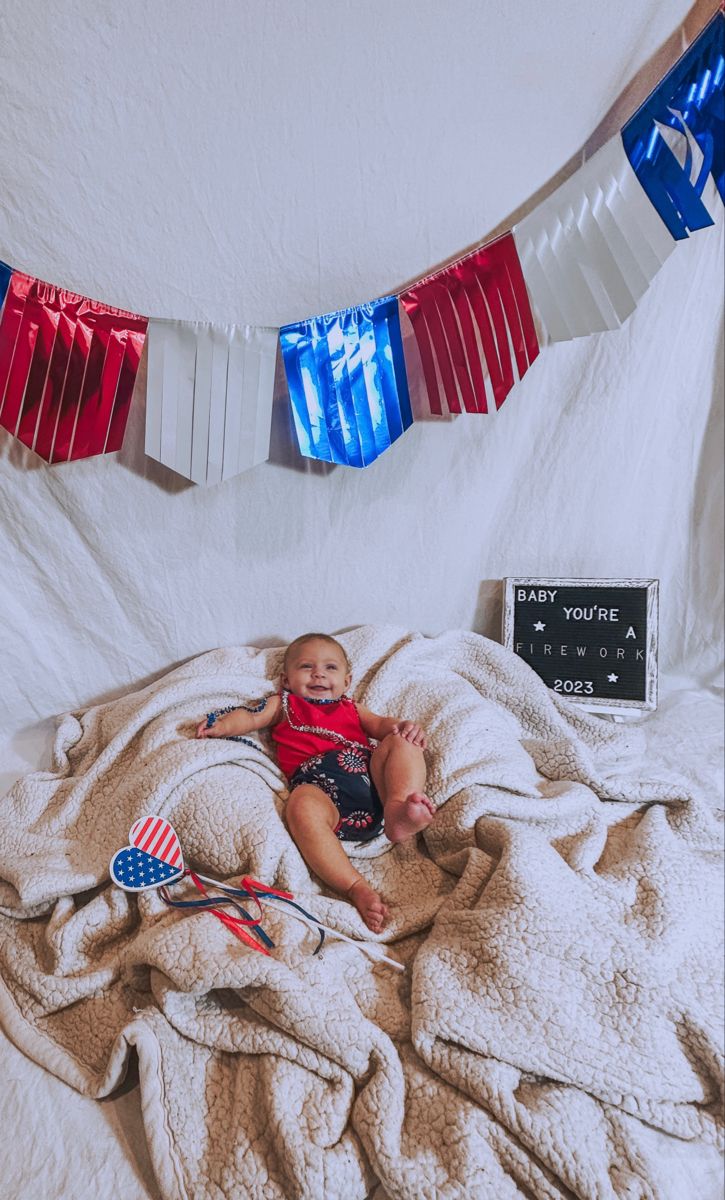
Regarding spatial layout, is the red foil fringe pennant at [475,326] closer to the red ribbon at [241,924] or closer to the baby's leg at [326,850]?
the baby's leg at [326,850]

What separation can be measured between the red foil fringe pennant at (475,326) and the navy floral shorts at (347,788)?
2.06ft

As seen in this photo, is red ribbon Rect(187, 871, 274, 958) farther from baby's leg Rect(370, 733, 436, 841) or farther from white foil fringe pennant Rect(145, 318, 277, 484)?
white foil fringe pennant Rect(145, 318, 277, 484)

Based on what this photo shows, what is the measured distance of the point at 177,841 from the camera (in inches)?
40.1

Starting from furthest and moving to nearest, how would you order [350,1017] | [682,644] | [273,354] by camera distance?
[682,644]
[273,354]
[350,1017]

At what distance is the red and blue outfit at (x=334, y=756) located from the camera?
1.11 meters

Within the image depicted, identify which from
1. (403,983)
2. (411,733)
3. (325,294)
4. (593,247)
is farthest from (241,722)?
(593,247)

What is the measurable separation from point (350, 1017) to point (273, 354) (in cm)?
94

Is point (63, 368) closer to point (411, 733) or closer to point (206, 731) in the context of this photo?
point (206, 731)

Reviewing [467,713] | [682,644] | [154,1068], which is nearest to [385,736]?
[467,713]

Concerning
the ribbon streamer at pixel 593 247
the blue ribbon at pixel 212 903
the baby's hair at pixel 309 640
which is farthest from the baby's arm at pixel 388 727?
the ribbon streamer at pixel 593 247

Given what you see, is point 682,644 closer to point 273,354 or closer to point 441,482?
point 441,482

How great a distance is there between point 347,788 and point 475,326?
2.51 ft

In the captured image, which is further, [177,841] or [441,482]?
[441,482]

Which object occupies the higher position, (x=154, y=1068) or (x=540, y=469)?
(x=540, y=469)
